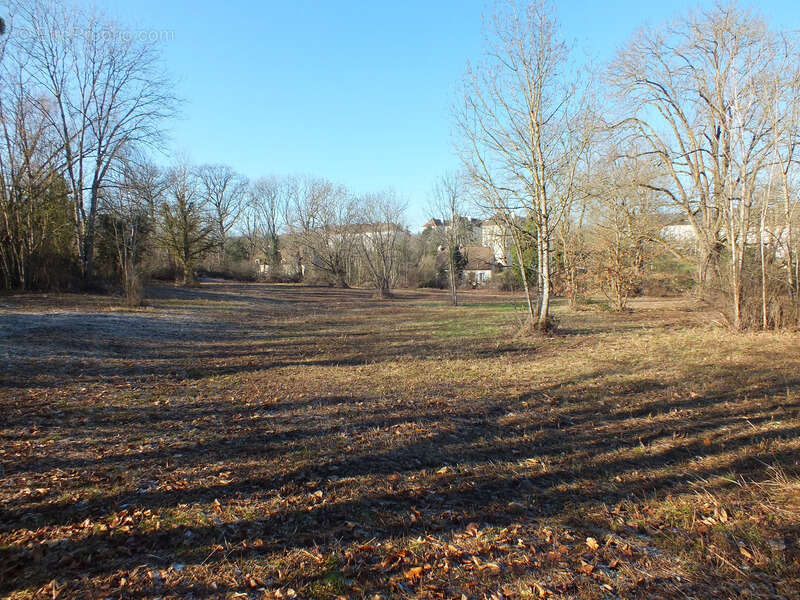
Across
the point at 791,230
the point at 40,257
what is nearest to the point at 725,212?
the point at 791,230

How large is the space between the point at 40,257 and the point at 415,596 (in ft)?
64.9

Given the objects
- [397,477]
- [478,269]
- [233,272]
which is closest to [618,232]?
[397,477]

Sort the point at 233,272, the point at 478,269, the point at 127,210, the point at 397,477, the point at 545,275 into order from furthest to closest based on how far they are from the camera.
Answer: the point at 478,269 → the point at 233,272 → the point at 127,210 → the point at 545,275 → the point at 397,477

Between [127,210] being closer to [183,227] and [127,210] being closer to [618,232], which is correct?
[183,227]

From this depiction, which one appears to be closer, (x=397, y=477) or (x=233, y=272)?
(x=397, y=477)

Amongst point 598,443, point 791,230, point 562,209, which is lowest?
point 598,443

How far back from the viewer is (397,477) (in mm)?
3887

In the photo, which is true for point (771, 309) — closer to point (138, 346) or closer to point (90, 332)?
point (138, 346)

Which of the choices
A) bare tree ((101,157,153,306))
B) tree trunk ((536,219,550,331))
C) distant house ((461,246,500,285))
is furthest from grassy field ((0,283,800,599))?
distant house ((461,246,500,285))

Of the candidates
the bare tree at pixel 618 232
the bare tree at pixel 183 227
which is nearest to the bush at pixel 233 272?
the bare tree at pixel 183 227

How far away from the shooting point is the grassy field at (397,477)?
102 inches

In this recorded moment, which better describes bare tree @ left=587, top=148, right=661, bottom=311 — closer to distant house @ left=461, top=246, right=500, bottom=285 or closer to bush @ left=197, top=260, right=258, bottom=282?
distant house @ left=461, top=246, right=500, bottom=285

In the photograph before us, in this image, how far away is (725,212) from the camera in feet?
41.8

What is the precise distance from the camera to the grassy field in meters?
2.58
